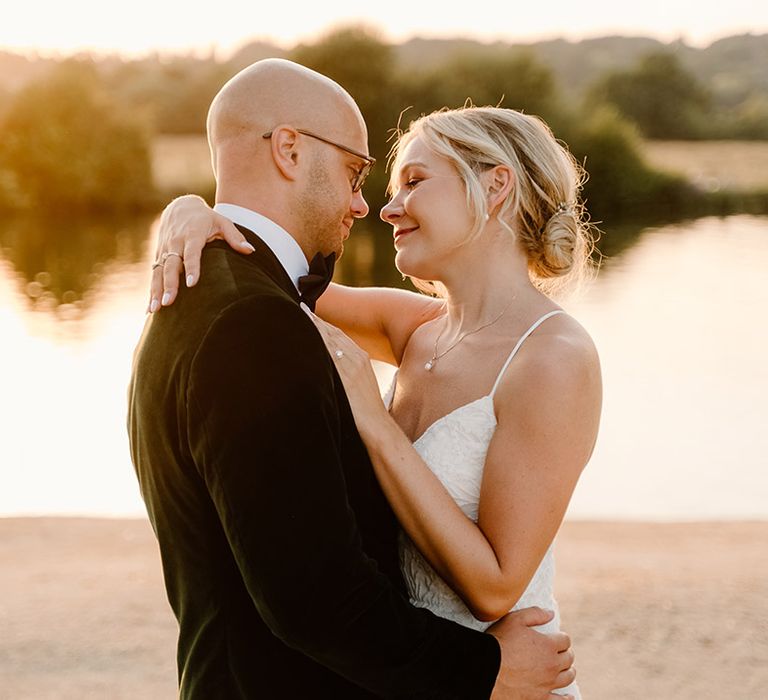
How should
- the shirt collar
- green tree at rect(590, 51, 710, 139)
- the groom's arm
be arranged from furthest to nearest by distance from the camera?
green tree at rect(590, 51, 710, 139)
the shirt collar
the groom's arm

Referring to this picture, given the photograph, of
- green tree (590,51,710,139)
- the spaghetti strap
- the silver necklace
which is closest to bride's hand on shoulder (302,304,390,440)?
the spaghetti strap

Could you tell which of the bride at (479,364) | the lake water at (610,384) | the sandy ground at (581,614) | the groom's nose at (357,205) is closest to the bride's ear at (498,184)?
the bride at (479,364)

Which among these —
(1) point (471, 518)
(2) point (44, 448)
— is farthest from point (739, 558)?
(2) point (44, 448)

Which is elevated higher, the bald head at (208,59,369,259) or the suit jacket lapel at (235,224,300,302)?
the bald head at (208,59,369,259)

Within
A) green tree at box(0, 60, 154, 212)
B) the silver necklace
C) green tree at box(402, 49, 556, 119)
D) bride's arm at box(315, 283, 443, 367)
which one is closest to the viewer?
the silver necklace

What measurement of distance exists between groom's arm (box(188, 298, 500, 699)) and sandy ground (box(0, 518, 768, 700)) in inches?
172

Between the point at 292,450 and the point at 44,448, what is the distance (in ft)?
48.6

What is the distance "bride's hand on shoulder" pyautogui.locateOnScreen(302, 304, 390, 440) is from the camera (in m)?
2.04

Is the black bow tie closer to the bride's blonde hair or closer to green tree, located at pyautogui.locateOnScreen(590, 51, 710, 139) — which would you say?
the bride's blonde hair

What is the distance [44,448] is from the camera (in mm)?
15445

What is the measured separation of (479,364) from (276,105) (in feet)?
2.97

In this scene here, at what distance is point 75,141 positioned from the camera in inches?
1676

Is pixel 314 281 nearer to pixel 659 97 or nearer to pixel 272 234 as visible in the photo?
pixel 272 234

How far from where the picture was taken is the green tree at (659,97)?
52.6 meters
